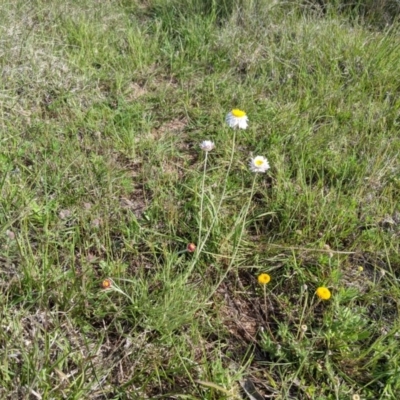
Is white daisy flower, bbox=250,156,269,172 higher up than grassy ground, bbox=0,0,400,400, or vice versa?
white daisy flower, bbox=250,156,269,172

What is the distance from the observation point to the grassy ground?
4.60 ft

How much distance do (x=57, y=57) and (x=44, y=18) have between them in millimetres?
502

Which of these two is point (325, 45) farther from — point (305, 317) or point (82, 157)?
Result: point (305, 317)

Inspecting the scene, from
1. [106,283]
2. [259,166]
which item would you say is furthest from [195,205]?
[106,283]

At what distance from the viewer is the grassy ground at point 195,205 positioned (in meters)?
1.40

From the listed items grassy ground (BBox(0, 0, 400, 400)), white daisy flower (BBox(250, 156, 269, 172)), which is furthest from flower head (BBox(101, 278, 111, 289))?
white daisy flower (BBox(250, 156, 269, 172))

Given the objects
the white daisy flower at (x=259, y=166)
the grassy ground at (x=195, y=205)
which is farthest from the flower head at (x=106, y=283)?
the white daisy flower at (x=259, y=166)

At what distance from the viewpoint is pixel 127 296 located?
1447 millimetres

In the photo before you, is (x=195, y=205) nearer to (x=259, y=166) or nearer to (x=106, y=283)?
(x=259, y=166)

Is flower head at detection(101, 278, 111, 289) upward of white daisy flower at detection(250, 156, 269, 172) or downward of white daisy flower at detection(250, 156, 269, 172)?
downward

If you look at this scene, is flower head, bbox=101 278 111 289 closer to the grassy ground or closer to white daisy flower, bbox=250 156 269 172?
the grassy ground

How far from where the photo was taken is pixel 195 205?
6.05 feet

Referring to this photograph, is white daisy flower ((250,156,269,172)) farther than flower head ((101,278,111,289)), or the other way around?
white daisy flower ((250,156,269,172))

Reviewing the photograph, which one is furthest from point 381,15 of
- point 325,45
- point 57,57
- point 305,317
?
point 305,317
